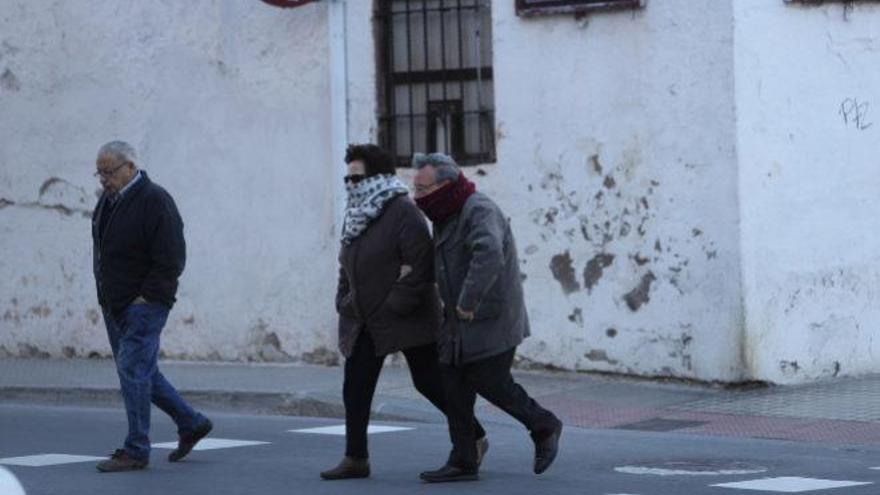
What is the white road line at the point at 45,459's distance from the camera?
12.2 m

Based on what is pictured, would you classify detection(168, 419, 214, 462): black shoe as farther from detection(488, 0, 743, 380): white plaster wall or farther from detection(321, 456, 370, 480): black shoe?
detection(488, 0, 743, 380): white plaster wall

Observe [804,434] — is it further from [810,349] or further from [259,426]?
[259,426]

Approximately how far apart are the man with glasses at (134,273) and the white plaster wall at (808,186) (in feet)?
16.6

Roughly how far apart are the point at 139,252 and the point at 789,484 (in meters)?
3.76

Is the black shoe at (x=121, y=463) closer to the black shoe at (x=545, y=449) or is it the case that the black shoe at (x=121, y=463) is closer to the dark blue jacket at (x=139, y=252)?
the dark blue jacket at (x=139, y=252)

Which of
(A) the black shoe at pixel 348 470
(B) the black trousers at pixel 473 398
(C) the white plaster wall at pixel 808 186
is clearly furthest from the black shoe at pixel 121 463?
(C) the white plaster wall at pixel 808 186

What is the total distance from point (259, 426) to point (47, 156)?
219 inches

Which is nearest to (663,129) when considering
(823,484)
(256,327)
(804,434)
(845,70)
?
(845,70)

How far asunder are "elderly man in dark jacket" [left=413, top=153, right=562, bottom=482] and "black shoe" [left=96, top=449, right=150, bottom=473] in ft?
5.65

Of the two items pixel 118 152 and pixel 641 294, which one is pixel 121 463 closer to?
pixel 118 152

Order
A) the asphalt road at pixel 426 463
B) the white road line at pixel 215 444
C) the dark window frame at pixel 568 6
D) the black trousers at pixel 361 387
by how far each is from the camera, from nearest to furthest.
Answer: the asphalt road at pixel 426 463, the black trousers at pixel 361 387, the white road line at pixel 215 444, the dark window frame at pixel 568 6

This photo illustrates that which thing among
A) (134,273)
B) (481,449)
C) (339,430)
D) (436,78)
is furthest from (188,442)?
(436,78)

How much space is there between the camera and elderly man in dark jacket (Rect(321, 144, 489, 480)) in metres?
11.3

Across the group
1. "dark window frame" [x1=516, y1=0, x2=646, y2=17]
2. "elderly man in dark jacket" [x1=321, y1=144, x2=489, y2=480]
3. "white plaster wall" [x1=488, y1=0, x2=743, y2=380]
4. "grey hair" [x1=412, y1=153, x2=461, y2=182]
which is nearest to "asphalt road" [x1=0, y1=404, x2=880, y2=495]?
"elderly man in dark jacket" [x1=321, y1=144, x2=489, y2=480]
